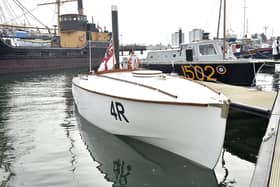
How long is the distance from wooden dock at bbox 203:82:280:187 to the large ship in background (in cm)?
2120

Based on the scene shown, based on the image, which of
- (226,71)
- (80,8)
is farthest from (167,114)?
(80,8)

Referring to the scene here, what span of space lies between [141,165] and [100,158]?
956 mm

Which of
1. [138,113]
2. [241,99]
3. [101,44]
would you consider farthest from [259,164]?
[101,44]

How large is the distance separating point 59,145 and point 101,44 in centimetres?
3574

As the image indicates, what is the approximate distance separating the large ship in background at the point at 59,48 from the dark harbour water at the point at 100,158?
2084cm

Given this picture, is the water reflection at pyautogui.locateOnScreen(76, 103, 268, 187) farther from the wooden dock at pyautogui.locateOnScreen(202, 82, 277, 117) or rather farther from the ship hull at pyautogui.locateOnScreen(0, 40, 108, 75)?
the ship hull at pyautogui.locateOnScreen(0, 40, 108, 75)

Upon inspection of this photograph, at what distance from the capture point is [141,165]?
5.49 meters

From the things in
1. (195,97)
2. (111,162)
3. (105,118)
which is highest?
(195,97)

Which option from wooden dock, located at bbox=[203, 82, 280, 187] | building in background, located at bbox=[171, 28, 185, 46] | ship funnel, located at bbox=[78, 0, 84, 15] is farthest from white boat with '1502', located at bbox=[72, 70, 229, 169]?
ship funnel, located at bbox=[78, 0, 84, 15]

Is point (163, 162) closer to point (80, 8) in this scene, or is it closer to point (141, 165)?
point (141, 165)

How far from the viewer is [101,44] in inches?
1631

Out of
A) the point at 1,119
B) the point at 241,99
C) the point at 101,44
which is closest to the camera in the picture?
the point at 241,99

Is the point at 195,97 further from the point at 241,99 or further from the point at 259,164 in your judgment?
the point at 241,99

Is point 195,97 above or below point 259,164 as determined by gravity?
above
